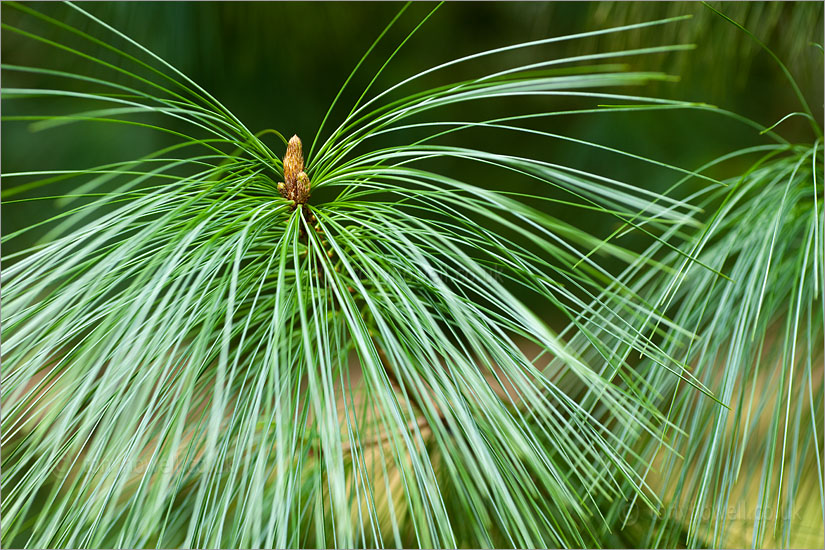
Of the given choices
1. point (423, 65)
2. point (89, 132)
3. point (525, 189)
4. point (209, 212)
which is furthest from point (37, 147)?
point (209, 212)

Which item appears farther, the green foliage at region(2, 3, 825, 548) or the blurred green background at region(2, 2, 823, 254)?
the blurred green background at region(2, 2, 823, 254)

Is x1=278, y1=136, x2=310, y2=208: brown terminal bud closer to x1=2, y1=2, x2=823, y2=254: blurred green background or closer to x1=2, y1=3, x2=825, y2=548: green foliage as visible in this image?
x1=2, y1=3, x2=825, y2=548: green foliage

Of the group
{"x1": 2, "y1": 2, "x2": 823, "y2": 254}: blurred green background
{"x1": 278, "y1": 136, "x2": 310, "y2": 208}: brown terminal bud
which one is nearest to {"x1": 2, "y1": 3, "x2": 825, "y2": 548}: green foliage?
{"x1": 278, "y1": 136, "x2": 310, "y2": 208}: brown terminal bud

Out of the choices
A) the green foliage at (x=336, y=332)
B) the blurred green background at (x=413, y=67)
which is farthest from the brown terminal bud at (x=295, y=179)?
the blurred green background at (x=413, y=67)

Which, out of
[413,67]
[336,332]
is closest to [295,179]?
[336,332]

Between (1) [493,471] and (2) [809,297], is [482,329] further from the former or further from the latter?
(2) [809,297]

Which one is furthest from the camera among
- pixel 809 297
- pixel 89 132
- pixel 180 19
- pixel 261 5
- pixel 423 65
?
pixel 423 65

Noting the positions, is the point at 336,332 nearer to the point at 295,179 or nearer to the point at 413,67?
the point at 295,179

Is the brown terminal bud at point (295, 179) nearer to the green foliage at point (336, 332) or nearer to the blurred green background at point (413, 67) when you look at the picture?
the green foliage at point (336, 332)
